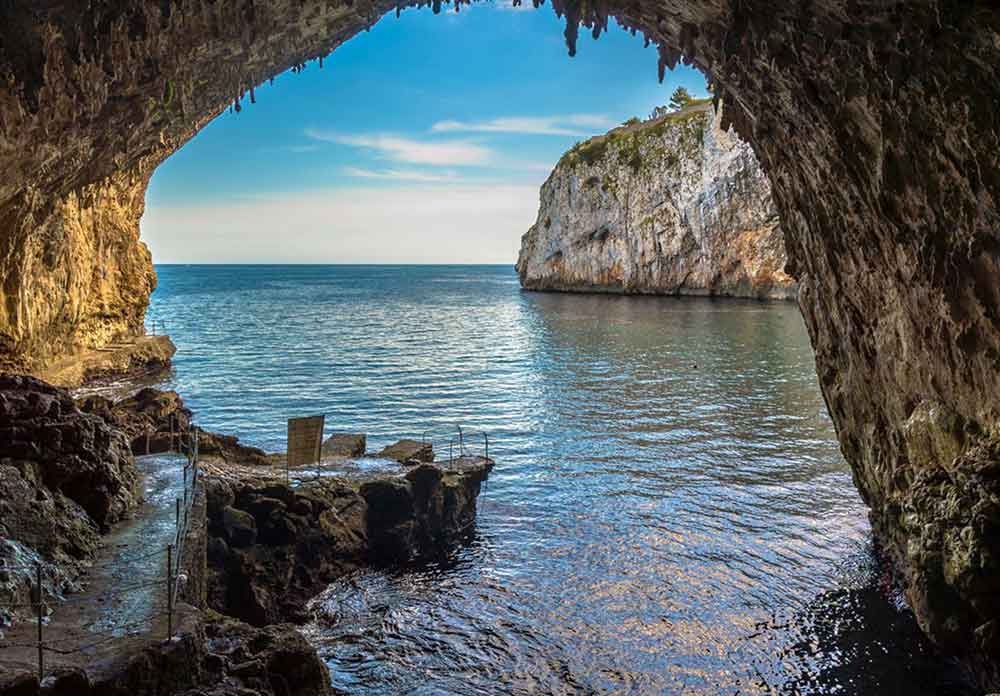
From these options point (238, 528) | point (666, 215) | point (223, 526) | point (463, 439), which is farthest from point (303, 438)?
point (666, 215)

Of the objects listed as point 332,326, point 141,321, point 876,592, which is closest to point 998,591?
point 876,592

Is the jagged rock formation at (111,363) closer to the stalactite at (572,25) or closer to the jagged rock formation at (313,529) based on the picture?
the jagged rock formation at (313,529)

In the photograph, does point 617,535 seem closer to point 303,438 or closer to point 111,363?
point 303,438

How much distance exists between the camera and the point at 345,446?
24.8 m

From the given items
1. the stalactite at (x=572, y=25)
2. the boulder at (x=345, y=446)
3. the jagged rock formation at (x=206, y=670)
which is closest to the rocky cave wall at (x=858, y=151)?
the stalactite at (x=572, y=25)

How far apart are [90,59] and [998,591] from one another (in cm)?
1699

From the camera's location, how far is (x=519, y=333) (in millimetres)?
67688

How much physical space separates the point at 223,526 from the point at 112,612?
6.96 meters

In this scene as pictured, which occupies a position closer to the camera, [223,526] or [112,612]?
[112,612]

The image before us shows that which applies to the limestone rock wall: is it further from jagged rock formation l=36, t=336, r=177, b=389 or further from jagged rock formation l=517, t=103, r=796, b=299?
jagged rock formation l=517, t=103, r=796, b=299

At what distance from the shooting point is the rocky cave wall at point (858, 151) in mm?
10453

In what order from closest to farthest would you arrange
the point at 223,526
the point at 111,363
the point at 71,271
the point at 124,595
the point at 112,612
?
the point at 112,612
the point at 124,595
the point at 223,526
the point at 71,271
the point at 111,363

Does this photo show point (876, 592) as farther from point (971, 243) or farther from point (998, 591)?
point (971, 243)

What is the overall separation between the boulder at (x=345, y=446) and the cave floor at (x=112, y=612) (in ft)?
34.8
